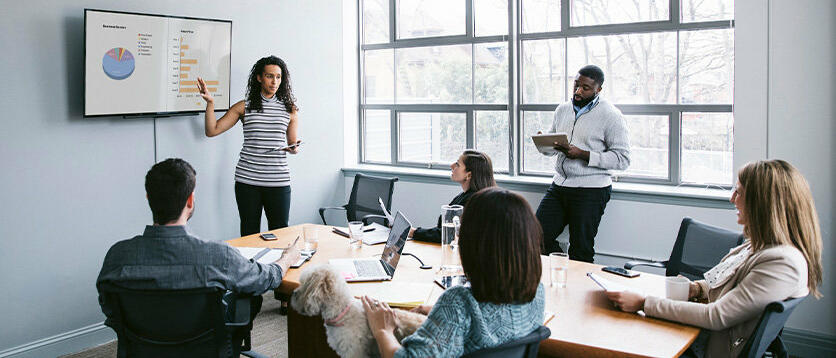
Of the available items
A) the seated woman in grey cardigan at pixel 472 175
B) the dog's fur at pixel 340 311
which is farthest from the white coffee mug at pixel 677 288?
the seated woman in grey cardigan at pixel 472 175

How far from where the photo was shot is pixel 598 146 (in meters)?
4.05

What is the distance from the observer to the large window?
13.5 feet

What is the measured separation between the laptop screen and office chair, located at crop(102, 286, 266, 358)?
2.53 feet

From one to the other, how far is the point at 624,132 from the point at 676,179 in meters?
0.57

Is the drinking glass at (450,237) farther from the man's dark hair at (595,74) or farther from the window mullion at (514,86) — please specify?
the window mullion at (514,86)

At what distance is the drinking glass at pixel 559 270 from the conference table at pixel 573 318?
27 millimetres

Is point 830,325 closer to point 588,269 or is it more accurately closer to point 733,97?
point 733,97

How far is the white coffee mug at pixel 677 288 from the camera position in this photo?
83.4 inches

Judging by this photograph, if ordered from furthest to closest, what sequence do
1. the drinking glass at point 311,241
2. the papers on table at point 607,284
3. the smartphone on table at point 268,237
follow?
1. the smartphone on table at point 268,237
2. the drinking glass at point 311,241
3. the papers on table at point 607,284

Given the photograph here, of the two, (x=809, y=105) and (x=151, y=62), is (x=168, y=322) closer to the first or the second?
(x=151, y=62)

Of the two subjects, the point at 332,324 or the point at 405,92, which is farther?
the point at 405,92

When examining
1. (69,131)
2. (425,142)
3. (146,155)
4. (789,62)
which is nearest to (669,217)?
Answer: (789,62)

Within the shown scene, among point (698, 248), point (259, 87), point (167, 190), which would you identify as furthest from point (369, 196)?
point (167, 190)

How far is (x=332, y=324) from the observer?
1.93 m
